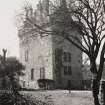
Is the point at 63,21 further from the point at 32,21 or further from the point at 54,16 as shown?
the point at 32,21

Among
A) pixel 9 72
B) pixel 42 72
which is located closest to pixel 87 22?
pixel 9 72

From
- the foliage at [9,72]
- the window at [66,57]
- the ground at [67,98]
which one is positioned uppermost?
the window at [66,57]

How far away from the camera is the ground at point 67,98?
70.5ft

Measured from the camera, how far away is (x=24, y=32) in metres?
21.7

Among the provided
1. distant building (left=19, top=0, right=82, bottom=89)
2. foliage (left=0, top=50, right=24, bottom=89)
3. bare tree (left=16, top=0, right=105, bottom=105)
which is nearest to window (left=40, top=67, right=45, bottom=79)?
distant building (left=19, top=0, right=82, bottom=89)

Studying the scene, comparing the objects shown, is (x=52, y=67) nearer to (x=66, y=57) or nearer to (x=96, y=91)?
(x=66, y=57)

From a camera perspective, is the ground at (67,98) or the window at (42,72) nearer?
the ground at (67,98)

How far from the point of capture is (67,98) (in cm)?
2358

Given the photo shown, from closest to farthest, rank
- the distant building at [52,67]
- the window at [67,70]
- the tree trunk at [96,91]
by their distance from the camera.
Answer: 1. the tree trunk at [96,91]
2. the distant building at [52,67]
3. the window at [67,70]

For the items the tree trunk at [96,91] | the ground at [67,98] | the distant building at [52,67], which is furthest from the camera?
the distant building at [52,67]

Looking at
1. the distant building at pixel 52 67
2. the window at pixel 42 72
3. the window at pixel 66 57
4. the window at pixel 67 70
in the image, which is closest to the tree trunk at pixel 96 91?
the distant building at pixel 52 67

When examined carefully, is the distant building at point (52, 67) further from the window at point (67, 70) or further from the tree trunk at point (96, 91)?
the tree trunk at point (96, 91)

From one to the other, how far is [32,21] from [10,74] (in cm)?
2129

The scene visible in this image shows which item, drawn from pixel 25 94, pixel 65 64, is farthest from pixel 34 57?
pixel 25 94
